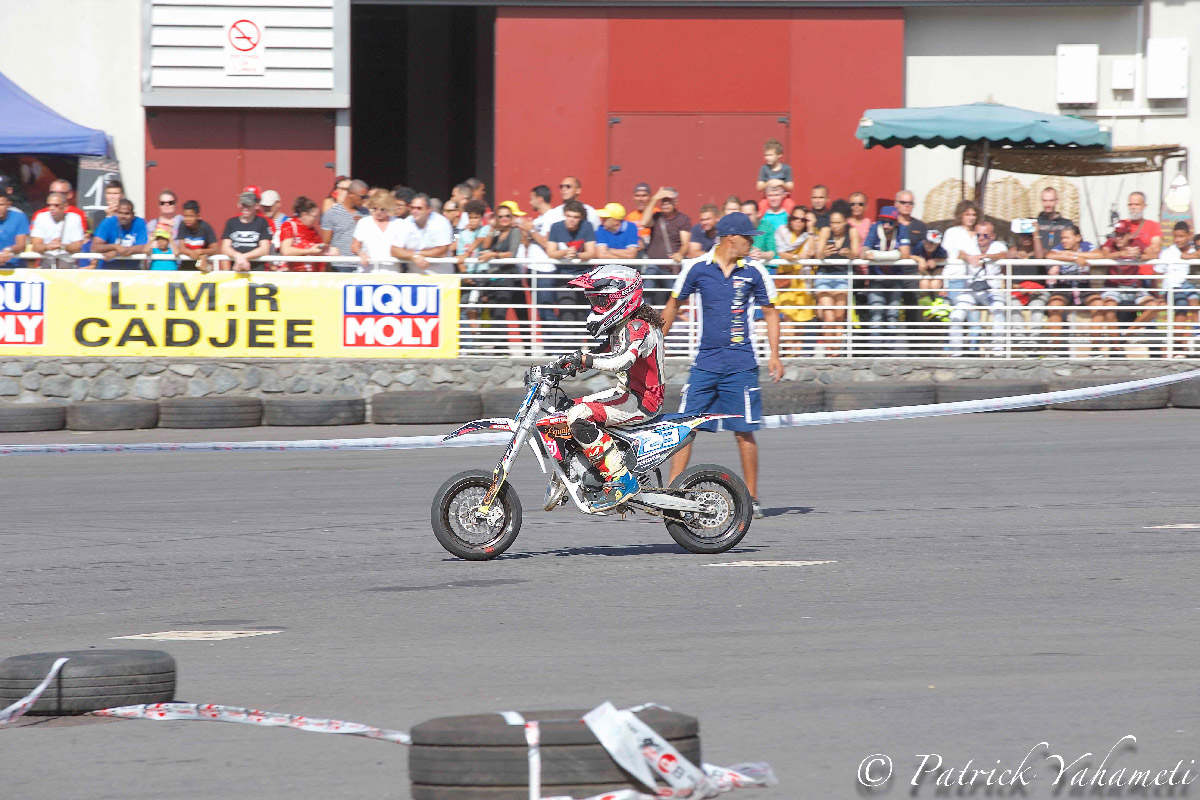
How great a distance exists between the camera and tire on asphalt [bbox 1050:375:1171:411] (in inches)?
634

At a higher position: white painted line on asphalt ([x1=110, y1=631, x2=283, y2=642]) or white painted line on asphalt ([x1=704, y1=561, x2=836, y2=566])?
white painted line on asphalt ([x1=704, y1=561, x2=836, y2=566])

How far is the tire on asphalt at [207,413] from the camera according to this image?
15273mm

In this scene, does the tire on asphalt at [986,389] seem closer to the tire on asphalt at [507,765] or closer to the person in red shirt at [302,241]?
the person in red shirt at [302,241]

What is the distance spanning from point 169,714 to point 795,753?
2152 mm

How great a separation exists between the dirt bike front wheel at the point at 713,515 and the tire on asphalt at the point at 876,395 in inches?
272

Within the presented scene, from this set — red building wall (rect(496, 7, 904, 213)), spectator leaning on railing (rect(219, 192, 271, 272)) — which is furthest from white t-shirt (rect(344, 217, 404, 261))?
red building wall (rect(496, 7, 904, 213))

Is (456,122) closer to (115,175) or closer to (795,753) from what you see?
(115,175)

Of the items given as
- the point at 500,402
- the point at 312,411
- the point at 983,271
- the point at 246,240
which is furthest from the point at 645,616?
the point at 983,271

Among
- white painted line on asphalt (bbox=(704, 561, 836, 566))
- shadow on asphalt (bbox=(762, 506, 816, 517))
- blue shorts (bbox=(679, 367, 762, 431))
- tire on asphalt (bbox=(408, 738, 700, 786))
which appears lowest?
white painted line on asphalt (bbox=(704, 561, 836, 566))

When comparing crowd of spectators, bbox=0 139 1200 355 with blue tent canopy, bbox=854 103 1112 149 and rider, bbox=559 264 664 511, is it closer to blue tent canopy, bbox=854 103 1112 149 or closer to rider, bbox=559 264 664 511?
blue tent canopy, bbox=854 103 1112 149

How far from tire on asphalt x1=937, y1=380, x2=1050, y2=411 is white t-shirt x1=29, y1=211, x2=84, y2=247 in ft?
30.4

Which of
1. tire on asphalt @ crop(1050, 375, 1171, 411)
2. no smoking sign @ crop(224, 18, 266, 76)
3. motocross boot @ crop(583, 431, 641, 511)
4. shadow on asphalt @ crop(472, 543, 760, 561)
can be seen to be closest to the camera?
motocross boot @ crop(583, 431, 641, 511)

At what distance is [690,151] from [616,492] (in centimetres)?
1444

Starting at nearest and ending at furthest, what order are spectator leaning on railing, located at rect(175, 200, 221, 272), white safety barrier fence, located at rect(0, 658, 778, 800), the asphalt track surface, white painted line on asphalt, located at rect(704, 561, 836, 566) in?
white safety barrier fence, located at rect(0, 658, 778, 800), the asphalt track surface, white painted line on asphalt, located at rect(704, 561, 836, 566), spectator leaning on railing, located at rect(175, 200, 221, 272)
